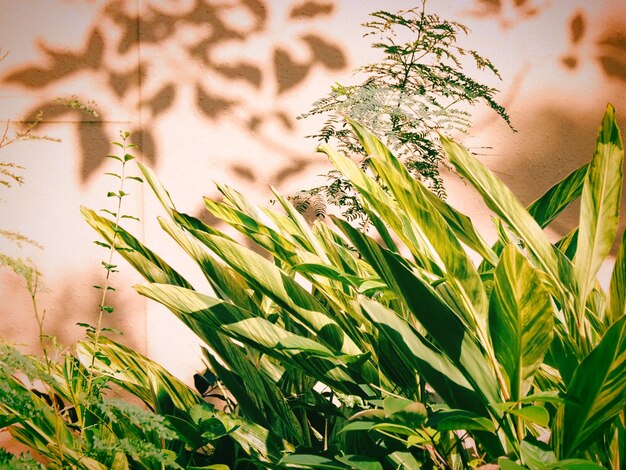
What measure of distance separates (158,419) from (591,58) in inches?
75.3

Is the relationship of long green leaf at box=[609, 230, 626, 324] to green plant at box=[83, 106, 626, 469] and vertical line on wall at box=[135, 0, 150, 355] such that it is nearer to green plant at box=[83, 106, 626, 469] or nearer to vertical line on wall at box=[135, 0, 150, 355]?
green plant at box=[83, 106, 626, 469]

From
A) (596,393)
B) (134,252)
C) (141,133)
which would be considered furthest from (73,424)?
(141,133)

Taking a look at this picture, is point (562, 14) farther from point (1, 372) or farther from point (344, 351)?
point (1, 372)

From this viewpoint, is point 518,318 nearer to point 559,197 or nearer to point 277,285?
point 277,285

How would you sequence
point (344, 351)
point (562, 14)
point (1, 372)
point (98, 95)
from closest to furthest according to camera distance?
point (1, 372)
point (344, 351)
point (98, 95)
point (562, 14)

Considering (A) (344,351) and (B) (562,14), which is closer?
(A) (344,351)

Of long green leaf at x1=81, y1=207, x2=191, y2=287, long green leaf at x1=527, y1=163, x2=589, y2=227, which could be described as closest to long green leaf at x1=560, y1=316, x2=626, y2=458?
long green leaf at x1=527, y1=163, x2=589, y2=227

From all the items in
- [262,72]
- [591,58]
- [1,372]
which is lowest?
[1,372]

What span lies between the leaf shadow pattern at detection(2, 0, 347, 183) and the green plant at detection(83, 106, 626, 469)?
36.9 inches

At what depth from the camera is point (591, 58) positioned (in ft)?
6.81

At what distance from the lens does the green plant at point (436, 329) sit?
0.71m

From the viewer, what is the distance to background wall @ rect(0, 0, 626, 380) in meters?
1.90

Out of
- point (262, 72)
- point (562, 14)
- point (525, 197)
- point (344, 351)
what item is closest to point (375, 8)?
point (262, 72)

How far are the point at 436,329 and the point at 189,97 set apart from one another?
4.68 ft
